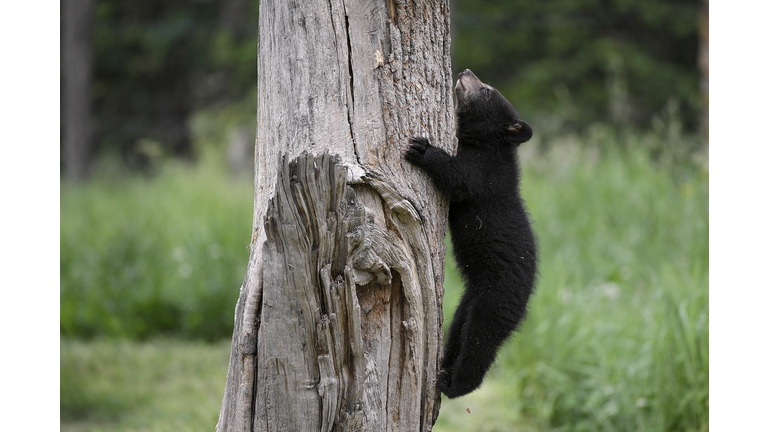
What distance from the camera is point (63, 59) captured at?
506 inches

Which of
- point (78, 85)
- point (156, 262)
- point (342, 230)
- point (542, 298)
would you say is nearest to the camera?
point (342, 230)

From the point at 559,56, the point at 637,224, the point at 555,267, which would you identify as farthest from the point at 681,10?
the point at 555,267

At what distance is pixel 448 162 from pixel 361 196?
37 centimetres

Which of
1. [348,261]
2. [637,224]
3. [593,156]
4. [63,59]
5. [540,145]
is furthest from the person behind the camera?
[63,59]

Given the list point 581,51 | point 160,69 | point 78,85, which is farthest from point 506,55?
point 160,69

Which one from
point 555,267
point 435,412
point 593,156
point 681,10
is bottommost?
point 435,412

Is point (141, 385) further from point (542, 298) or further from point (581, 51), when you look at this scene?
point (581, 51)

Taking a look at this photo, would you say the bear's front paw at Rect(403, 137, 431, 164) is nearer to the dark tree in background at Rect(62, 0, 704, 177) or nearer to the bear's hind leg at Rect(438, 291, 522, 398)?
the bear's hind leg at Rect(438, 291, 522, 398)

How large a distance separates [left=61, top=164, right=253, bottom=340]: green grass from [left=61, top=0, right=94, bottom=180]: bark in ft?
12.2

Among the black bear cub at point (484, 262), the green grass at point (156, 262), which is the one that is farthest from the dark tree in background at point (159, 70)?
the black bear cub at point (484, 262)

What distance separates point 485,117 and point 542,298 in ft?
8.56

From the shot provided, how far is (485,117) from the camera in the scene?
289 cm

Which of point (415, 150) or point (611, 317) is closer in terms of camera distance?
point (415, 150)

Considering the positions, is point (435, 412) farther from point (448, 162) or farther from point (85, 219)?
point (85, 219)
